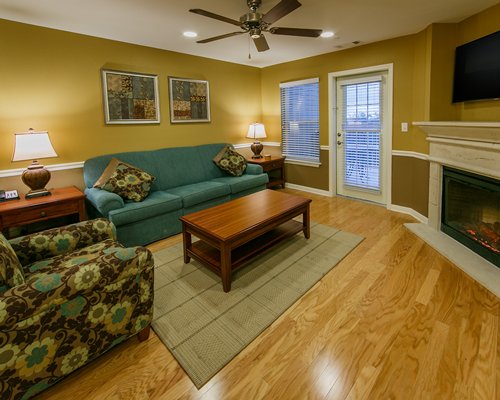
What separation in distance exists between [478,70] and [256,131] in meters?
3.28

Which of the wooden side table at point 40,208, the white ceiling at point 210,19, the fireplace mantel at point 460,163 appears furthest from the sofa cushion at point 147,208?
the fireplace mantel at point 460,163

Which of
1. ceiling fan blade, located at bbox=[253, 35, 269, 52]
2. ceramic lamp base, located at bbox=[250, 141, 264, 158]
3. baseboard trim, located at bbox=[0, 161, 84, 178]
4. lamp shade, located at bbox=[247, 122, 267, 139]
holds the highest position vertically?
ceiling fan blade, located at bbox=[253, 35, 269, 52]

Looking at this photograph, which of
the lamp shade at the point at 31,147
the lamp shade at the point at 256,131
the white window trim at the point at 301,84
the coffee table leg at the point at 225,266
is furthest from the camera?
the lamp shade at the point at 256,131

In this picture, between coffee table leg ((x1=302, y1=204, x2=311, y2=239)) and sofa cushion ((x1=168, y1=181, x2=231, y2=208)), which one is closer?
coffee table leg ((x1=302, y1=204, x2=311, y2=239))

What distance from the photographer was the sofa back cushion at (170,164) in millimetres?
3547

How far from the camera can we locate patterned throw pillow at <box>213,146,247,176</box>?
4.53 metres

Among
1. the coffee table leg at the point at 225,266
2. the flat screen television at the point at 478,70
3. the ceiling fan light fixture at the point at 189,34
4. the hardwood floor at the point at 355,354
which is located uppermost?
the ceiling fan light fixture at the point at 189,34

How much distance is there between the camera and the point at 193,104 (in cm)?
460

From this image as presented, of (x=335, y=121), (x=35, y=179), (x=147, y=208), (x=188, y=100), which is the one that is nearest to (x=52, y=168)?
(x=35, y=179)

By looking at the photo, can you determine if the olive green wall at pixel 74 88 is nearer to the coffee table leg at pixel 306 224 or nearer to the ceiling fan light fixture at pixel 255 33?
the ceiling fan light fixture at pixel 255 33

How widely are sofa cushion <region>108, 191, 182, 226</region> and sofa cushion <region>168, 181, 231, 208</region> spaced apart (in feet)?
0.37

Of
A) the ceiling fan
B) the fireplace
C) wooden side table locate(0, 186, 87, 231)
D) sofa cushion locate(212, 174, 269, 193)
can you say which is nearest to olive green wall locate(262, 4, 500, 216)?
the fireplace

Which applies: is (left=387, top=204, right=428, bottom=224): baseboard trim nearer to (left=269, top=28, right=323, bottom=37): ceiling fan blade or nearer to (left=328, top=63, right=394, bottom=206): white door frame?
(left=328, top=63, right=394, bottom=206): white door frame

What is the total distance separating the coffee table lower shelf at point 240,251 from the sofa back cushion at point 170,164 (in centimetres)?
153
